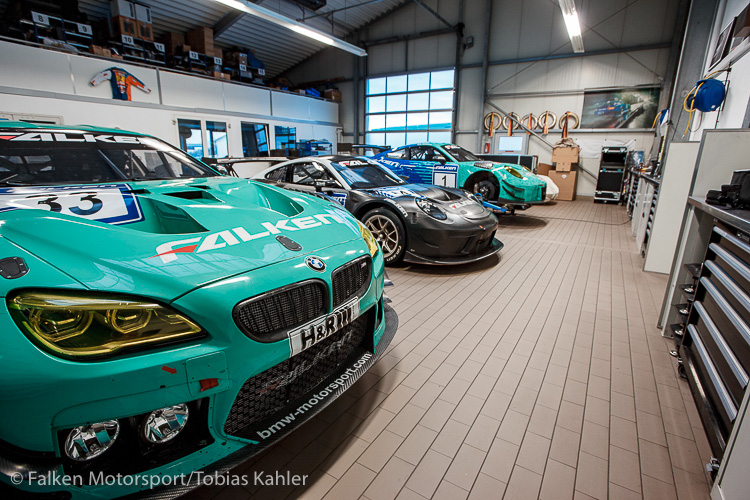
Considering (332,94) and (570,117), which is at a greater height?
(332,94)

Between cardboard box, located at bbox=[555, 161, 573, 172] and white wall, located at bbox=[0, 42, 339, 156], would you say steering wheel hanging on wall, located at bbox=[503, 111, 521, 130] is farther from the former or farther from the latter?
white wall, located at bbox=[0, 42, 339, 156]

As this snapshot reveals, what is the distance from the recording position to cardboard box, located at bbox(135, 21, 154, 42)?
9656 millimetres

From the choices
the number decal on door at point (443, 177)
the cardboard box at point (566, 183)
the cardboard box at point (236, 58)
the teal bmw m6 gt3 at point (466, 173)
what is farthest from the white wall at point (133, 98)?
the cardboard box at point (566, 183)

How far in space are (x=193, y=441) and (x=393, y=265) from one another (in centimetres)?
310

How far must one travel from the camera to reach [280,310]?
123 centimetres

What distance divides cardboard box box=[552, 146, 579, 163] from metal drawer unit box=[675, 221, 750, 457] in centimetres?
956

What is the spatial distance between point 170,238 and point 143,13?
12.0 m

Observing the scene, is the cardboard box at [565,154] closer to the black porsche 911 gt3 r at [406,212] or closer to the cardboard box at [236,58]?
the black porsche 911 gt3 r at [406,212]

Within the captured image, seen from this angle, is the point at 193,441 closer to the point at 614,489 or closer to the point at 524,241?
the point at 614,489

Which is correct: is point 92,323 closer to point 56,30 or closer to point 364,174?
point 364,174

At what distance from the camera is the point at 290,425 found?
4.05 feet

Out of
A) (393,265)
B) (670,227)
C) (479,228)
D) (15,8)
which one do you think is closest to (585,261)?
(670,227)

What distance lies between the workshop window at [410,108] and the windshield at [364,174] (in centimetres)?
983

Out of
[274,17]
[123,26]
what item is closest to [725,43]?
[274,17]
